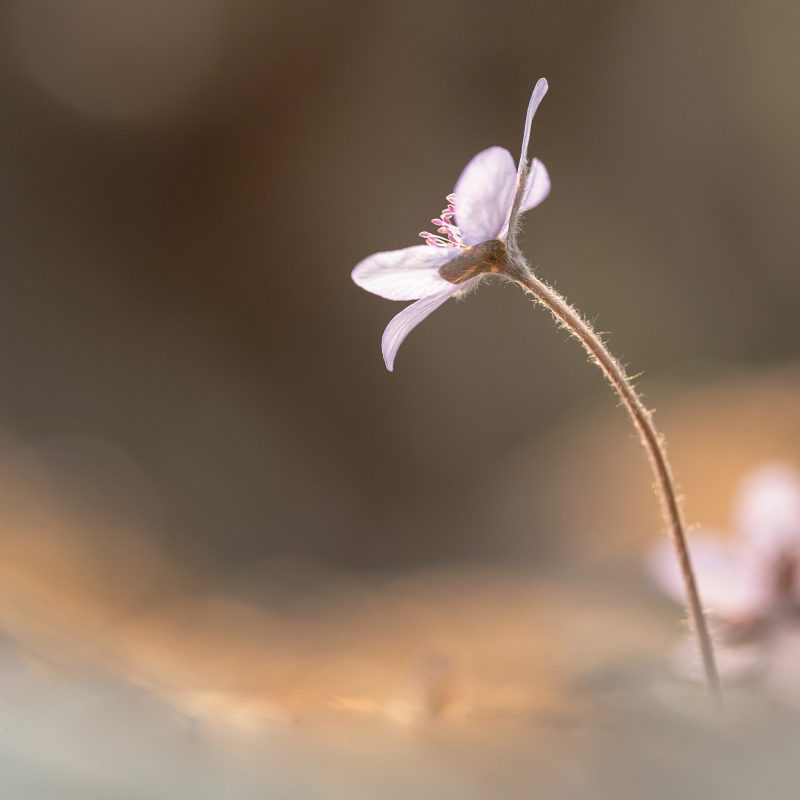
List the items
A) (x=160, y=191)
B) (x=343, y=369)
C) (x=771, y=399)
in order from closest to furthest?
(x=771, y=399), (x=343, y=369), (x=160, y=191)

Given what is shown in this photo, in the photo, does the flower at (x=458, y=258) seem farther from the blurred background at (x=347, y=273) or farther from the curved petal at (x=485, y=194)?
the blurred background at (x=347, y=273)

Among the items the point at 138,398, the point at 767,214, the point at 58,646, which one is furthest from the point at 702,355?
the point at 58,646

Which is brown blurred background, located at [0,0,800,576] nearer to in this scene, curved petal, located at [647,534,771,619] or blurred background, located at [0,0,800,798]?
blurred background, located at [0,0,800,798]

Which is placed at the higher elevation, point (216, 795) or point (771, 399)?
point (771, 399)

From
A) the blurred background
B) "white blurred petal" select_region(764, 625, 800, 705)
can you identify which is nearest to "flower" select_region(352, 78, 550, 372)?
"white blurred petal" select_region(764, 625, 800, 705)

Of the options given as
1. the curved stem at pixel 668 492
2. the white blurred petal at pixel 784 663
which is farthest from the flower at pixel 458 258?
the white blurred petal at pixel 784 663

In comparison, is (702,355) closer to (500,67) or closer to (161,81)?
(500,67)
